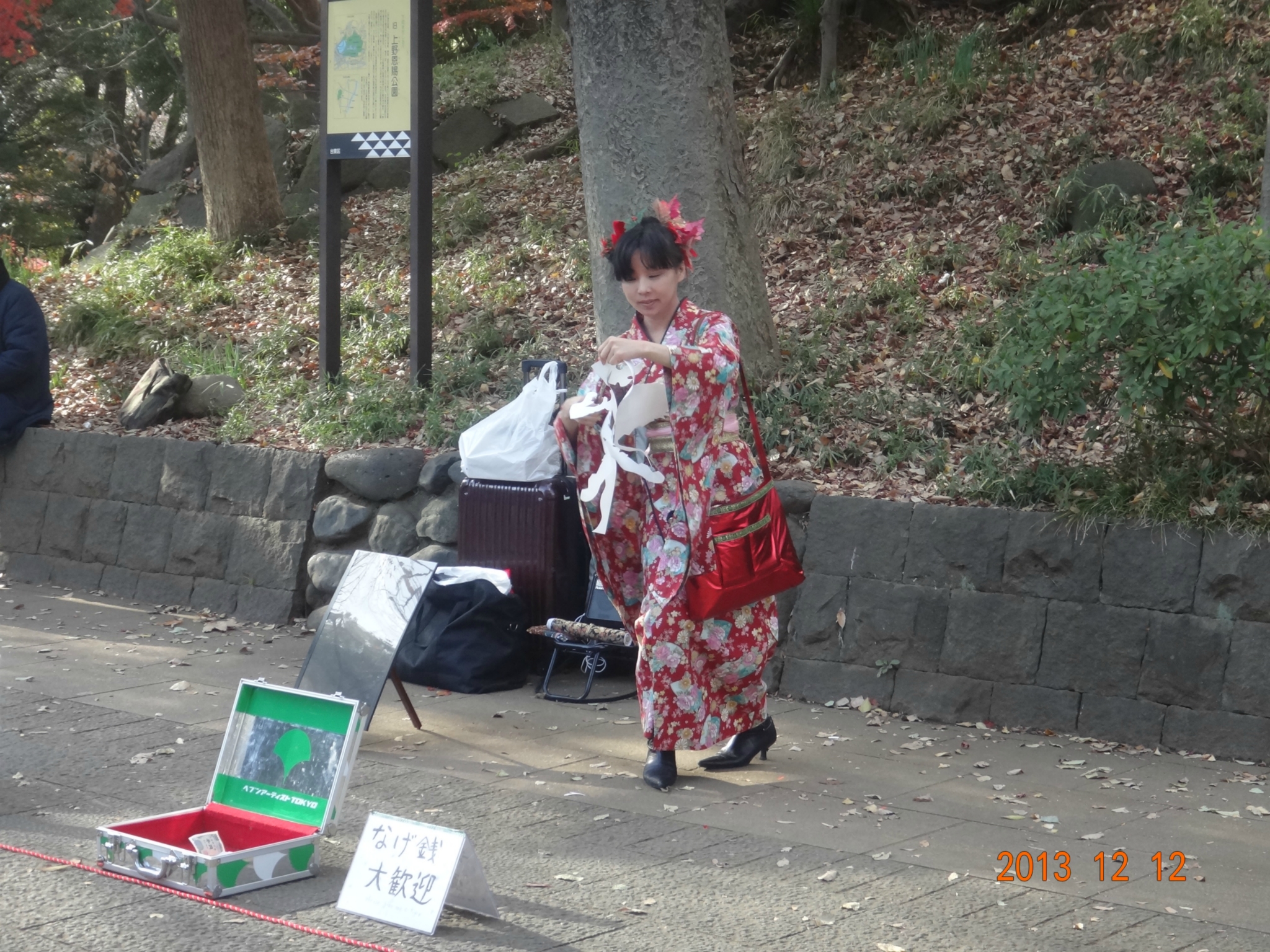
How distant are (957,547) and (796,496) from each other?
74 cm

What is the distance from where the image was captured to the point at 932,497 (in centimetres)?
577

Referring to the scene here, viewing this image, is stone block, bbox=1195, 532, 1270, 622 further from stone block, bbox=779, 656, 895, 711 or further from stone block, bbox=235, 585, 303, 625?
stone block, bbox=235, 585, 303, 625

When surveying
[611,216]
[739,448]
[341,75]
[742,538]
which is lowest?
[742,538]

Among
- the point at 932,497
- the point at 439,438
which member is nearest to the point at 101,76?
the point at 439,438

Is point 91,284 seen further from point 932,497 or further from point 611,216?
point 932,497

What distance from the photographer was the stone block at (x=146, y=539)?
7836 millimetres

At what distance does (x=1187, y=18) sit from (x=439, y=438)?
586cm

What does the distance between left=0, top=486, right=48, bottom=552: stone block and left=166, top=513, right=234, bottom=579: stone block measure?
114 cm

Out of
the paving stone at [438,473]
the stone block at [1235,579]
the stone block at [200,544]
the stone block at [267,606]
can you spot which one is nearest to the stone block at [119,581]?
the stone block at [200,544]

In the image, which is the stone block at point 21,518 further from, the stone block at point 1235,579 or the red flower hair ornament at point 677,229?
the stone block at point 1235,579

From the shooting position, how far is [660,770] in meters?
4.61

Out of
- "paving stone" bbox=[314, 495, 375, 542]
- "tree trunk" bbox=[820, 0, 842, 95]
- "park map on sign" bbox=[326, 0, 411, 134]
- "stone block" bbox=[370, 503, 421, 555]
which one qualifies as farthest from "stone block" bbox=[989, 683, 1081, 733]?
"tree trunk" bbox=[820, 0, 842, 95]

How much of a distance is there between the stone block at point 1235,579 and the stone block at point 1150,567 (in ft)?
0.13
